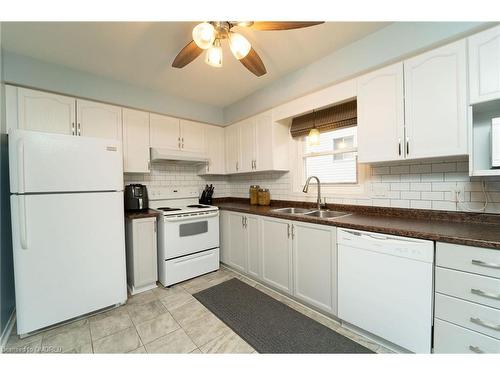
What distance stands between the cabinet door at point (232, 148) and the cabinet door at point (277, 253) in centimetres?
127

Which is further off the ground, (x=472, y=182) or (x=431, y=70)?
(x=431, y=70)

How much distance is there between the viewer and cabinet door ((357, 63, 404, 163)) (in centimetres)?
160

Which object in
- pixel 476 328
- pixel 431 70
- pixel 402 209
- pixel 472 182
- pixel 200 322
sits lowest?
pixel 200 322

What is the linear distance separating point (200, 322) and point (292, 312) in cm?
83

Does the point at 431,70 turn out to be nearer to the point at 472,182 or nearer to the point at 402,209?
the point at 472,182

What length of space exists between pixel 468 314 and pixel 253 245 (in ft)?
5.76

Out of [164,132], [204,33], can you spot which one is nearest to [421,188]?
[204,33]

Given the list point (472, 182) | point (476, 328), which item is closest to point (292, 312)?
point (476, 328)

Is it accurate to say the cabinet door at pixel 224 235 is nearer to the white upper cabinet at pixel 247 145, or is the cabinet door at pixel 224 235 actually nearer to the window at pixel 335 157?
the white upper cabinet at pixel 247 145

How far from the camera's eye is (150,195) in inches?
112

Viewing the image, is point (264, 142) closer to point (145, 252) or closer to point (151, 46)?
point (151, 46)

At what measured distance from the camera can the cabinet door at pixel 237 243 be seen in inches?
101

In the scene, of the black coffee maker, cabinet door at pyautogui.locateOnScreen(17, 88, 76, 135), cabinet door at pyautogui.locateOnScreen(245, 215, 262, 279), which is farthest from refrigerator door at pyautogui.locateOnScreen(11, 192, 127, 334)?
cabinet door at pyautogui.locateOnScreen(245, 215, 262, 279)

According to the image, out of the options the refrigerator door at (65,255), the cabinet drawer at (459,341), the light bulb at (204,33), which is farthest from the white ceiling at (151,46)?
the cabinet drawer at (459,341)
